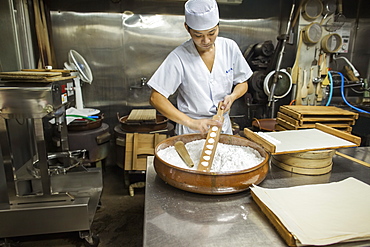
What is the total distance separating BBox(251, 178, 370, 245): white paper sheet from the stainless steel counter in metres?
0.05

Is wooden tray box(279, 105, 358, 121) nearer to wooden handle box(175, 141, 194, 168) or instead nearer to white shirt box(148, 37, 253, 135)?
white shirt box(148, 37, 253, 135)

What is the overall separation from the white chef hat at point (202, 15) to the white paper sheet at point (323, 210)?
0.97 m

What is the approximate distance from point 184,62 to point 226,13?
2139 millimetres

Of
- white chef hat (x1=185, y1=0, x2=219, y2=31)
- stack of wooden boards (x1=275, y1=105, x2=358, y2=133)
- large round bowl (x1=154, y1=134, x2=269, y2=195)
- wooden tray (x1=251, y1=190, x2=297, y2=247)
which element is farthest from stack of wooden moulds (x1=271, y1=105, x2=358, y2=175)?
white chef hat (x1=185, y1=0, x2=219, y2=31)

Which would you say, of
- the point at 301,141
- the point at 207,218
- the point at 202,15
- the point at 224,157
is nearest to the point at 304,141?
the point at 301,141

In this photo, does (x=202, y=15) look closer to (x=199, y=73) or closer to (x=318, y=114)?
(x=199, y=73)

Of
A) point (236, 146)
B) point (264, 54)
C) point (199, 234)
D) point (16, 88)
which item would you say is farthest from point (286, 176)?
point (264, 54)

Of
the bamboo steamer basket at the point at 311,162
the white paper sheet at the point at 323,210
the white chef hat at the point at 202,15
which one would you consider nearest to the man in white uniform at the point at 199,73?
the white chef hat at the point at 202,15

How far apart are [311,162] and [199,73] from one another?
34.8 inches

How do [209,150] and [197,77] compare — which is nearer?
[209,150]

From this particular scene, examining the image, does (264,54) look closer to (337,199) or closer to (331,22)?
(331,22)

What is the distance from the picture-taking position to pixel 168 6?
128 inches

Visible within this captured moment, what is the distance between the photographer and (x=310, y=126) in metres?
1.70

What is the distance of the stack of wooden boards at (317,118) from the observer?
170cm
